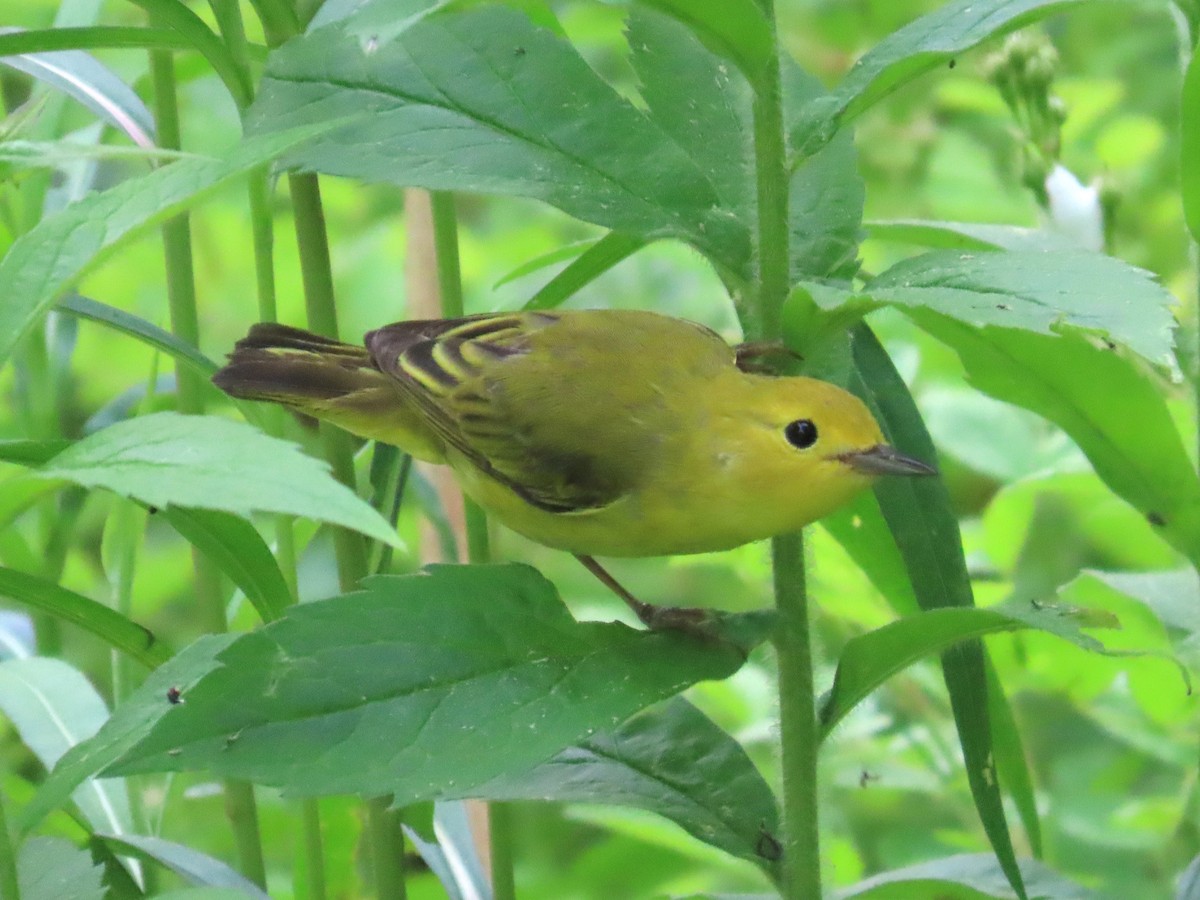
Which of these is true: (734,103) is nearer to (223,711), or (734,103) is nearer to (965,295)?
(965,295)

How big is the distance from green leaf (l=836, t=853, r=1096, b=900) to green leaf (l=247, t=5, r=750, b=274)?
504 millimetres

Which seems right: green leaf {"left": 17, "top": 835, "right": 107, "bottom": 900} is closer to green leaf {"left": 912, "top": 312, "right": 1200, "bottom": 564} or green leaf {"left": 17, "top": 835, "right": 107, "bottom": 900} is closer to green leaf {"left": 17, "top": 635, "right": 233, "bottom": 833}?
green leaf {"left": 17, "top": 635, "right": 233, "bottom": 833}

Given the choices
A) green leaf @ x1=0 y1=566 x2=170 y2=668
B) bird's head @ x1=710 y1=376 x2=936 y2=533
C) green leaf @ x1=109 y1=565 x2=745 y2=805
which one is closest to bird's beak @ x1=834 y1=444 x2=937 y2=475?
bird's head @ x1=710 y1=376 x2=936 y2=533

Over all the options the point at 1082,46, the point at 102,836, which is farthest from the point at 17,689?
the point at 1082,46

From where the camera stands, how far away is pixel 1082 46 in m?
3.34

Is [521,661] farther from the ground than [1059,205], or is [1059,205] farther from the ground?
[1059,205]

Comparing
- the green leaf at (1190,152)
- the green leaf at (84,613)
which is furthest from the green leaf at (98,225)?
the green leaf at (1190,152)

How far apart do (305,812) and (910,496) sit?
535mm

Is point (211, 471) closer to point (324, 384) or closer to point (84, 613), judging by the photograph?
point (84, 613)

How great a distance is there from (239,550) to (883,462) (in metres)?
0.48

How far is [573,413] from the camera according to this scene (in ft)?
4.16

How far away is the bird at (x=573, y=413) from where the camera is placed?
1.14 m

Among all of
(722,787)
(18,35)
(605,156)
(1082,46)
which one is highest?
(1082,46)

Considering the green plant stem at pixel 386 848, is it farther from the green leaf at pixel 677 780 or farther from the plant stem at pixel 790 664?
the plant stem at pixel 790 664
